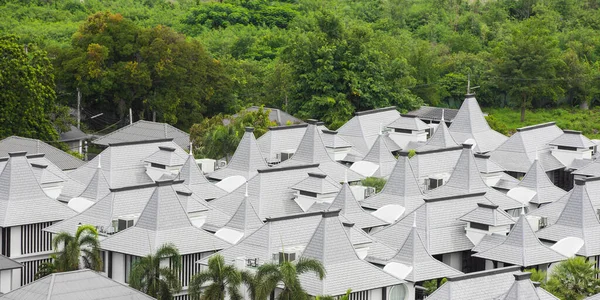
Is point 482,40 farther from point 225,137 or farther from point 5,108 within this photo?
point 5,108

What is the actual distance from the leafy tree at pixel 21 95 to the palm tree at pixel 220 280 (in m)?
25.2

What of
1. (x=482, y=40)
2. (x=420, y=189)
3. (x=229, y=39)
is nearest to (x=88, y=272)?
(x=420, y=189)

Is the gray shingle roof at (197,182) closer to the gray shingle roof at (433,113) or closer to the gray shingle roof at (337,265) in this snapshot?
the gray shingle roof at (337,265)

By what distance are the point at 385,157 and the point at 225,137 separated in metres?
7.63

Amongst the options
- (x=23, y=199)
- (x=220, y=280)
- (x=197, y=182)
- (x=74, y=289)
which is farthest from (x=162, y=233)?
(x=197, y=182)

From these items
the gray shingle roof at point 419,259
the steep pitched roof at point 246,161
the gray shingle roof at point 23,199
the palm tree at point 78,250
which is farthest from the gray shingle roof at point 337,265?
the steep pitched roof at point 246,161

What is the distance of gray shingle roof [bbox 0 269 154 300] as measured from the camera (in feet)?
106

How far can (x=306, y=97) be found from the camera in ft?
220

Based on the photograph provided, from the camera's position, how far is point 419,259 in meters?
39.2

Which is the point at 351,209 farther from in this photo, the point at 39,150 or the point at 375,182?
the point at 39,150

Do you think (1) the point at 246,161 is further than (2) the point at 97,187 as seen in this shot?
Yes

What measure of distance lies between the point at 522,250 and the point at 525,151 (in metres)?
15.2

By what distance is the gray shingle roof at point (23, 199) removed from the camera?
4278 cm

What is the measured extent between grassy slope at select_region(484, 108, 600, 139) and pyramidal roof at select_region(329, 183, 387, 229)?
23.9 metres
